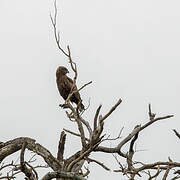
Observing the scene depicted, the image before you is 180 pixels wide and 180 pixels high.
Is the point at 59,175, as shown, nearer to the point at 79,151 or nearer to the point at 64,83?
the point at 79,151

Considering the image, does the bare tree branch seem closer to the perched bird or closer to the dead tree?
the dead tree

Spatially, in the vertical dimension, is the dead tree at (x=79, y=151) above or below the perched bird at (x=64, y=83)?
below

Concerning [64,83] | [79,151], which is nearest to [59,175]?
[79,151]

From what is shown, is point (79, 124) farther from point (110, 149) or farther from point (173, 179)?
point (173, 179)

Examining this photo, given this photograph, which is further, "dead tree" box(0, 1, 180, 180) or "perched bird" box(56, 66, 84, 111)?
"perched bird" box(56, 66, 84, 111)

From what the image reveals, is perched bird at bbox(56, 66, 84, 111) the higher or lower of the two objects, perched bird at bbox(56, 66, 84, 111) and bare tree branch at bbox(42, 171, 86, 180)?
the higher

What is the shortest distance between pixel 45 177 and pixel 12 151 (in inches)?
52.7

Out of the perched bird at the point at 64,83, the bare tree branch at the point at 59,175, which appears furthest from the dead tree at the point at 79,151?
the perched bird at the point at 64,83

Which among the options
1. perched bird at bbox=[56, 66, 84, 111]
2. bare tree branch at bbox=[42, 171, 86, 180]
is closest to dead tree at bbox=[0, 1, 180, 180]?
bare tree branch at bbox=[42, 171, 86, 180]

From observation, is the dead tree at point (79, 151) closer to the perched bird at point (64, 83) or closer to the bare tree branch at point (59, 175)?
the bare tree branch at point (59, 175)

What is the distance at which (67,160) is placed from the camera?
18.0 ft

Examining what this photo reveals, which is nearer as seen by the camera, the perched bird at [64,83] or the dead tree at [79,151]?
the dead tree at [79,151]

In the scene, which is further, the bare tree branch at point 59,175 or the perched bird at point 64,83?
the perched bird at point 64,83

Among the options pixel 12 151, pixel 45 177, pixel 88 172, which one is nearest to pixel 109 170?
pixel 88 172
